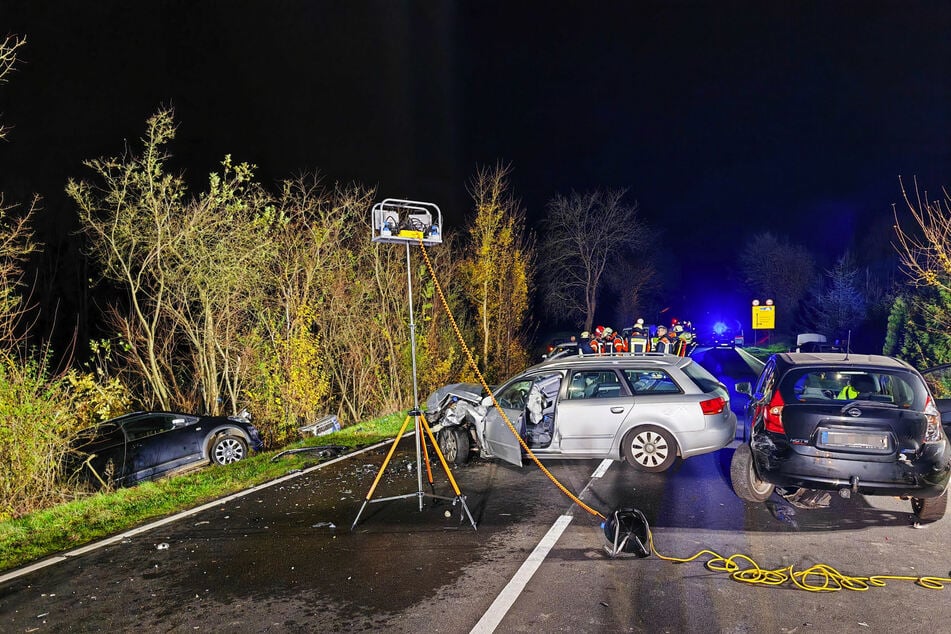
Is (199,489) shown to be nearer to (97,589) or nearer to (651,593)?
(97,589)

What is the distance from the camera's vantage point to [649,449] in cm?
829

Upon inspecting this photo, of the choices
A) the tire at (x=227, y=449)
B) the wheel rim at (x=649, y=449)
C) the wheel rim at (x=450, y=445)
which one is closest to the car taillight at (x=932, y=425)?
the wheel rim at (x=649, y=449)

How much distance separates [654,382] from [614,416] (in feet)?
3.81

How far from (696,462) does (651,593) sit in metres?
4.62

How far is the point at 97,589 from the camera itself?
17.8ft

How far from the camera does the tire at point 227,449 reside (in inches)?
474

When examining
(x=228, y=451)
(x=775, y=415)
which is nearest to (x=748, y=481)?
(x=775, y=415)

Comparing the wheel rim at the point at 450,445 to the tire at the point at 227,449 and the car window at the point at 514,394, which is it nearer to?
the car window at the point at 514,394

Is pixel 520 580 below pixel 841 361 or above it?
A: below

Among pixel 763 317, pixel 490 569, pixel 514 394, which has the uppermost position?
pixel 763 317

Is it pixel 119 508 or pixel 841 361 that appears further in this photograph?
pixel 119 508

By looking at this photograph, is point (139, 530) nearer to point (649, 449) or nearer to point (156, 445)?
point (156, 445)

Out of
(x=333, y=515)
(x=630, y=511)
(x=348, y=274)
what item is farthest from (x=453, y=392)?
(x=348, y=274)

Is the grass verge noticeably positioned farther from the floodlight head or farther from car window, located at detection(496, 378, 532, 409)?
the floodlight head
